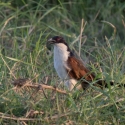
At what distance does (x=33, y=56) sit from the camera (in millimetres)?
5102

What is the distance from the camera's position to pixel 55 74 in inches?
209

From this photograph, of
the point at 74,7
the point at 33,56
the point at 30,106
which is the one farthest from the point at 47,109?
the point at 74,7

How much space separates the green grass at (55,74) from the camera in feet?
12.7

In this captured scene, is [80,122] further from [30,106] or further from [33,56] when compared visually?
[33,56]

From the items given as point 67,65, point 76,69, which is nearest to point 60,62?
point 67,65

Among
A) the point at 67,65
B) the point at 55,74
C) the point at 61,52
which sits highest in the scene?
the point at 61,52

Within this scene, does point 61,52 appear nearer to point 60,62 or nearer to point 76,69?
point 60,62

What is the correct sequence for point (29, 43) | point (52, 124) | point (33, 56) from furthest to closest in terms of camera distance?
point (29, 43) < point (33, 56) < point (52, 124)

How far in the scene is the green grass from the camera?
3.88 m

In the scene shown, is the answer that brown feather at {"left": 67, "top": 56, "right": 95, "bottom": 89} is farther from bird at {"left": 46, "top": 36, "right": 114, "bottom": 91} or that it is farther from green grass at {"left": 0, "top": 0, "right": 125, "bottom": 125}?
green grass at {"left": 0, "top": 0, "right": 125, "bottom": 125}

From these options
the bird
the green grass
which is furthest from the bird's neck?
the green grass

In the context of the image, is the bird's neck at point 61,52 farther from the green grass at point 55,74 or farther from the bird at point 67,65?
the green grass at point 55,74

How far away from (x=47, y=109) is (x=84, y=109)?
25 cm

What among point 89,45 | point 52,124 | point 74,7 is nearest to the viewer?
point 52,124
